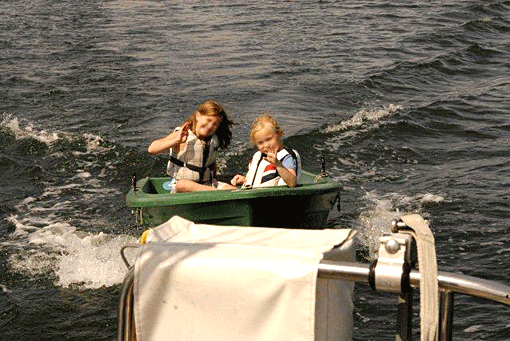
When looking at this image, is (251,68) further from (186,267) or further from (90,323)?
(186,267)

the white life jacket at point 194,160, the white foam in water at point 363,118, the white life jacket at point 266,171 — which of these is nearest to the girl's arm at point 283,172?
the white life jacket at point 266,171

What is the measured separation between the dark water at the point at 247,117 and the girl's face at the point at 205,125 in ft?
4.34

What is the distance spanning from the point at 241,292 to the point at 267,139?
4624 millimetres

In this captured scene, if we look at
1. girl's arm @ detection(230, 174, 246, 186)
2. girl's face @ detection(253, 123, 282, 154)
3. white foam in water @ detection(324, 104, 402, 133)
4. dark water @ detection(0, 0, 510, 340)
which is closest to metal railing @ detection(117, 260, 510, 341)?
dark water @ detection(0, 0, 510, 340)

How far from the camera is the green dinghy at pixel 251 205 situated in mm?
6836

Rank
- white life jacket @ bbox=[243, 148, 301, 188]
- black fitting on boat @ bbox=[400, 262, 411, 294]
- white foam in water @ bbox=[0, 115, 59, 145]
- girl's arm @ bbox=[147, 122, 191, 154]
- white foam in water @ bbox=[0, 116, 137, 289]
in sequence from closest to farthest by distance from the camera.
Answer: black fitting on boat @ bbox=[400, 262, 411, 294] < white life jacket @ bbox=[243, 148, 301, 188] < girl's arm @ bbox=[147, 122, 191, 154] < white foam in water @ bbox=[0, 116, 137, 289] < white foam in water @ bbox=[0, 115, 59, 145]

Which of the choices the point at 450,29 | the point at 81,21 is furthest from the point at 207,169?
the point at 81,21

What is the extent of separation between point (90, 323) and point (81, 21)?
43.0ft

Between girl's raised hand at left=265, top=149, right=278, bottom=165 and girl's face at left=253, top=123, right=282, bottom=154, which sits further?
girl's face at left=253, top=123, right=282, bottom=154

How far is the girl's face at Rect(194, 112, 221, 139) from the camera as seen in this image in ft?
24.9

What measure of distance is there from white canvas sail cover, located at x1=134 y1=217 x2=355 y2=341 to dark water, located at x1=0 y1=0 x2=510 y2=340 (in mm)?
4172

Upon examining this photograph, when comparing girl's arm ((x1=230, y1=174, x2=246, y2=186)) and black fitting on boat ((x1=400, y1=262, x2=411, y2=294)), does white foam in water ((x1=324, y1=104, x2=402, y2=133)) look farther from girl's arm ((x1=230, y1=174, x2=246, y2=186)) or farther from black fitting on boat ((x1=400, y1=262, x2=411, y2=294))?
black fitting on boat ((x1=400, y1=262, x2=411, y2=294))

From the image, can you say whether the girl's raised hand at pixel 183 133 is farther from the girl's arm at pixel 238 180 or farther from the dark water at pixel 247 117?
the dark water at pixel 247 117

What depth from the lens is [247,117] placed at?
1200 centimetres
